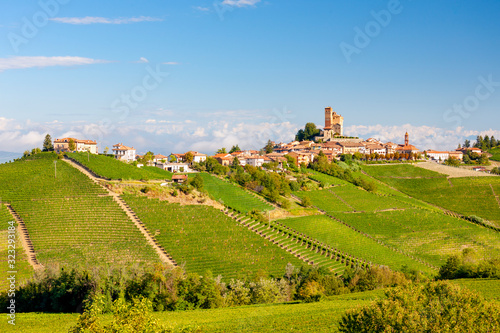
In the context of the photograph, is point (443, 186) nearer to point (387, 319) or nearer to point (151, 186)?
point (151, 186)

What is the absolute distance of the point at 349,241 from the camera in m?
50.8

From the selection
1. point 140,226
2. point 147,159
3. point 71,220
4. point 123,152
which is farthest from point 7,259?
point 123,152

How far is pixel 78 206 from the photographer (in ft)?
142

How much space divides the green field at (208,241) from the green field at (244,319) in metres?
8.71

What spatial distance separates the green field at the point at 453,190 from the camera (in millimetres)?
71750

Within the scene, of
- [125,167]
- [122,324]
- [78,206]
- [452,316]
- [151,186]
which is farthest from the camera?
[125,167]

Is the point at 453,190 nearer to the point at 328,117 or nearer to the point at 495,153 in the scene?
the point at 495,153

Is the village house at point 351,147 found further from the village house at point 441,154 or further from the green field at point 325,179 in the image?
the green field at point 325,179

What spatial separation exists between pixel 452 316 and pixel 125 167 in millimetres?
51665

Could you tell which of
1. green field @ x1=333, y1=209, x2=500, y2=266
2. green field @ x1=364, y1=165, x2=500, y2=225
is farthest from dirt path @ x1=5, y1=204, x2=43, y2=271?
green field @ x1=364, y1=165, x2=500, y2=225

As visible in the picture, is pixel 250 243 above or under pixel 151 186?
under

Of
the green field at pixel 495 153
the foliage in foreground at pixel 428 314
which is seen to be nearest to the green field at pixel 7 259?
the foliage in foreground at pixel 428 314

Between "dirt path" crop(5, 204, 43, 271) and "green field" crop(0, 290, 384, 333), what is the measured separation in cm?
813

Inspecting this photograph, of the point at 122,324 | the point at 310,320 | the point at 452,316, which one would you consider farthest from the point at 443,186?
the point at 122,324
